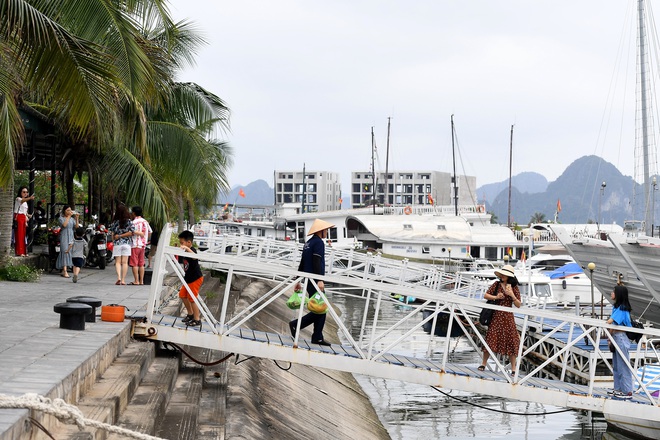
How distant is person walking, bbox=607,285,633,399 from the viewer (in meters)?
Result: 12.1

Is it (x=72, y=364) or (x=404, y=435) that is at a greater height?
(x=72, y=364)

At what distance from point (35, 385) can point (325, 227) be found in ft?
14.9

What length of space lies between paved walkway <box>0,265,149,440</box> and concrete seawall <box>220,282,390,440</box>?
1.69 m

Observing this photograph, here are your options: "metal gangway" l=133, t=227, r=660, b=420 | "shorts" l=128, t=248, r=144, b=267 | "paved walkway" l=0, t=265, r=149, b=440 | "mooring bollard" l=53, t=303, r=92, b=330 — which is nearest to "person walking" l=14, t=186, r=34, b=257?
"shorts" l=128, t=248, r=144, b=267

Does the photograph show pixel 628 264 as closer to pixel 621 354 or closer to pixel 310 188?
pixel 621 354

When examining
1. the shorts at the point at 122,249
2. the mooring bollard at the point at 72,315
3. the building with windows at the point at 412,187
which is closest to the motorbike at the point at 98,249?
the shorts at the point at 122,249

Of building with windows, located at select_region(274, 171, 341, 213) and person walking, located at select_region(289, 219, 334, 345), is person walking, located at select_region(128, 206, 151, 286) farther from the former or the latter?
building with windows, located at select_region(274, 171, 341, 213)

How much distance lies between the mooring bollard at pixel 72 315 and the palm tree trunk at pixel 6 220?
9.23 metres

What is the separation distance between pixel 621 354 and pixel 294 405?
4869mm

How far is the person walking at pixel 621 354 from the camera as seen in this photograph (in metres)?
12.1

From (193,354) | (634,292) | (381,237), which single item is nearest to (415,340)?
(634,292)

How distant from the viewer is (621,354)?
38.4 ft

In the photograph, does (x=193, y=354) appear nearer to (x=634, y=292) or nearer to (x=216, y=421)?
(x=216, y=421)

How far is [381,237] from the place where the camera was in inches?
2411
